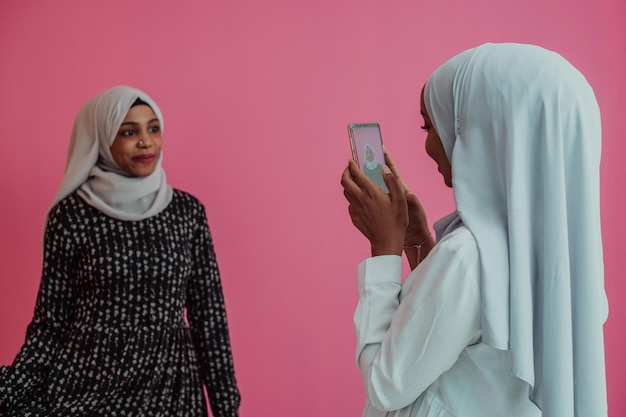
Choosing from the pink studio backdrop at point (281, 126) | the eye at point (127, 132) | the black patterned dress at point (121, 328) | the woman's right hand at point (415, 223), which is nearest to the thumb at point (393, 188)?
the woman's right hand at point (415, 223)

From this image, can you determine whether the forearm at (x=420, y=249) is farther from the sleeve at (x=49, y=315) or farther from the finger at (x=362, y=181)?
the sleeve at (x=49, y=315)

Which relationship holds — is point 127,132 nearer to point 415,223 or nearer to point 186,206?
point 186,206

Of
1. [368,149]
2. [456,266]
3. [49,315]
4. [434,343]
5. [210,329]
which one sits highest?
[368,149]

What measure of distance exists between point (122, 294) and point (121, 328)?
0.09 metres

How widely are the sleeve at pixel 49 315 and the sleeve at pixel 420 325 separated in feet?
3.77

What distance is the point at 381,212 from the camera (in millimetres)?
1196

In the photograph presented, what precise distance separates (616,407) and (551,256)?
2.09 metres

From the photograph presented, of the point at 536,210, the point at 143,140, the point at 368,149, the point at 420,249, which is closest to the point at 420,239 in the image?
the point at 420,249

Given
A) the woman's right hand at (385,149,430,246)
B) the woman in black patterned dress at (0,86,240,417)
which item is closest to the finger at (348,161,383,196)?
the woman's right hand at (385,149,430,246)

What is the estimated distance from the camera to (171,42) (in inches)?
104

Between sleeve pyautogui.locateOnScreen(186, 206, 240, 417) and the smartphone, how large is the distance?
96cm

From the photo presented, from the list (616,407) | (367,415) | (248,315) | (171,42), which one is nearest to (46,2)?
(171,42)

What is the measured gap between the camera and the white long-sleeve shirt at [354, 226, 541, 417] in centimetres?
103

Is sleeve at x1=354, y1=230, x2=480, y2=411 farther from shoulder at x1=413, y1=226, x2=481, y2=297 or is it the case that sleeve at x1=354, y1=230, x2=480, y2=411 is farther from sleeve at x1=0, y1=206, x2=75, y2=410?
sleeve at x1=0, y1=206, x2=75, y2=410
